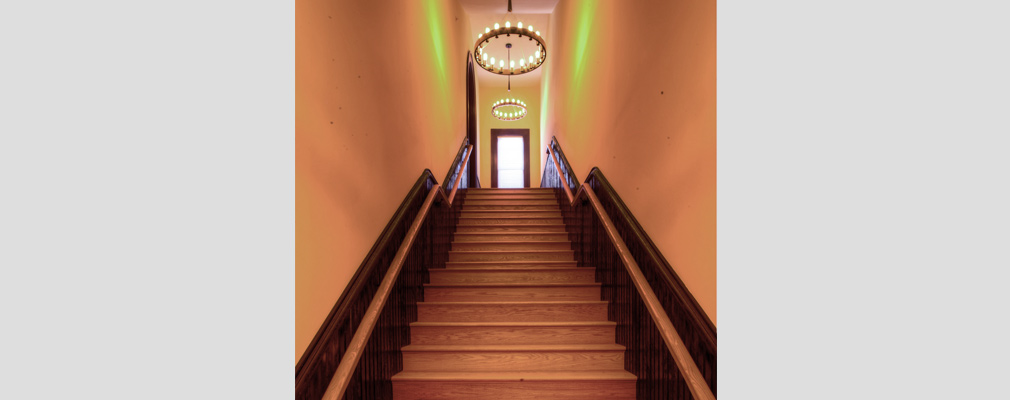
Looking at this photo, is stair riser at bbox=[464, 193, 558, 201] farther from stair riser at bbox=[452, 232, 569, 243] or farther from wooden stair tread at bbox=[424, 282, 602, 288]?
wooden stair tread at bbox=[424, 282, 602, 288]

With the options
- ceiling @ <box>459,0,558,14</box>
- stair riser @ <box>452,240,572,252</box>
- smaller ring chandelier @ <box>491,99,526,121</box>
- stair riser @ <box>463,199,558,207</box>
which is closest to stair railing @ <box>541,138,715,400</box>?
stair riser @ <box>452,240,572,252</box>

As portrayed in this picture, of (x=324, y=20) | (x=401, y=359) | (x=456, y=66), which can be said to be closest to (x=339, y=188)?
(x=324, y=20)

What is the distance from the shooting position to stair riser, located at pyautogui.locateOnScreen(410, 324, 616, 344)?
298 centimetres

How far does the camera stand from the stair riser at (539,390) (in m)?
2.56

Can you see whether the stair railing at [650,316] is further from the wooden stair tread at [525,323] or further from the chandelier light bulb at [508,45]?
the chandelier light bulb at [508,45]

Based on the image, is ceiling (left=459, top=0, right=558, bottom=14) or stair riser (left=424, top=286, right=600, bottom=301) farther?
ceiling (left=459, top=0, right=558, bottom=14)

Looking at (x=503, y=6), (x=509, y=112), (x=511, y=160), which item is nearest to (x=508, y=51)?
(x=503, y=6)

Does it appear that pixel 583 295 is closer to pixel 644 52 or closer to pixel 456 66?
pixel 644 52

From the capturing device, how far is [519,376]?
2.62 meters

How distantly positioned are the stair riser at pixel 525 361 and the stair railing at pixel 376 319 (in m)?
0.27

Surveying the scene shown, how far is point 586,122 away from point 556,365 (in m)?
2.77

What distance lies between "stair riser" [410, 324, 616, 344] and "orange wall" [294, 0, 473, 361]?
83 cm

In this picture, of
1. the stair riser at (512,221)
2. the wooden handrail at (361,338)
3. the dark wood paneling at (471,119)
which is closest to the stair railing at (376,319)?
the wooden handrail at (361,338)

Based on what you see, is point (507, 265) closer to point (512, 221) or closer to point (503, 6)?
point (512, 221)
